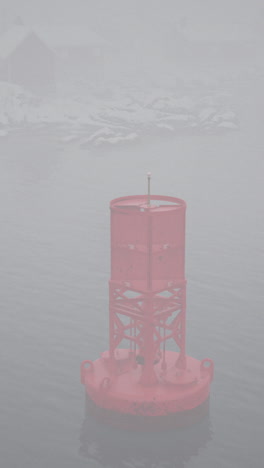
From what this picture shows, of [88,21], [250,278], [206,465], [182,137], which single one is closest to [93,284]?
[250,278]

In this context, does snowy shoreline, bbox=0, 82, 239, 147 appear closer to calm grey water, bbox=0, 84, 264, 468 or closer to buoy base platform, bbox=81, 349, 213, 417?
calm grey water, bbox=0, 84, 264, 468

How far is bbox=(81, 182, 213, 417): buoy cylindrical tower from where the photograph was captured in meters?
21.8

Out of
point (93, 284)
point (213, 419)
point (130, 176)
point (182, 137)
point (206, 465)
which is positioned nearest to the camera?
point (206, 465)

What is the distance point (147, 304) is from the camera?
72.1 ft

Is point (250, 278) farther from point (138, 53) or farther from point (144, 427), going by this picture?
point (138, 53)

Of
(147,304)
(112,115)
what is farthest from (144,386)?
(112,115)

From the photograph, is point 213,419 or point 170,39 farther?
point 170,39

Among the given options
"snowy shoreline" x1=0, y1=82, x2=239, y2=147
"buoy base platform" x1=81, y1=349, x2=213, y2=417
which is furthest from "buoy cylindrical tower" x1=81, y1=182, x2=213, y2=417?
"snowy shoreline" x1=0, y1=82, x2=239, y2=147

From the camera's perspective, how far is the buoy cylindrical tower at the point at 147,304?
21844 millimetres

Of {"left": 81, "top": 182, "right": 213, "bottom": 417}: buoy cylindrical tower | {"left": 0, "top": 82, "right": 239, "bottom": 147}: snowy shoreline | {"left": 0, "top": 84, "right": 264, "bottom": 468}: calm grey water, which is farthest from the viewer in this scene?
{"left": 0, "top": 82, "right": 239, "bottom": 147}: snowy shoreline

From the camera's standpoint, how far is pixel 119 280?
2242cm

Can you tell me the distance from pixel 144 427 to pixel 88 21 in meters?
104

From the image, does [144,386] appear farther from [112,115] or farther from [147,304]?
[112,115]

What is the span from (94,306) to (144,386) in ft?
35.9
